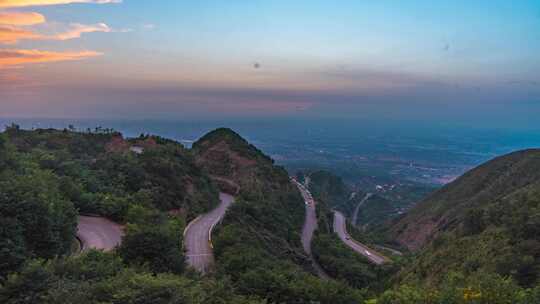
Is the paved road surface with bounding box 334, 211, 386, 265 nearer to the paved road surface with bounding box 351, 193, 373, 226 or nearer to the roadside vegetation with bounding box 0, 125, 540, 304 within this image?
the roadside vegetation with bounding box 0, 125, 540, 304

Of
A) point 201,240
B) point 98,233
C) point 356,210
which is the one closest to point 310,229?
point 201,240

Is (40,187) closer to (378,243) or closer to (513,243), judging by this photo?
(513,243)

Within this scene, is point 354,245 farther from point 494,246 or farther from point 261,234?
point 494,246

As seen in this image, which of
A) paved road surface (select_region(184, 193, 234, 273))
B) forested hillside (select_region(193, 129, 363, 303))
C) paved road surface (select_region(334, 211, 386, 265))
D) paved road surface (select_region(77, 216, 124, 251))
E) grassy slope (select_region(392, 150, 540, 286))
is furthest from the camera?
paved road surface (select_region(334, 211, 386, 265))

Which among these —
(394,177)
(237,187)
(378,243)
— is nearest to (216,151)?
(237,187)

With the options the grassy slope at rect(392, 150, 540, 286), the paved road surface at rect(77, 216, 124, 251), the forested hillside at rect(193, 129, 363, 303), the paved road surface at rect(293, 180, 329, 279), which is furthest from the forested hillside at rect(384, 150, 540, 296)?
the paved road surface at rect(77, 216, 124, 251)

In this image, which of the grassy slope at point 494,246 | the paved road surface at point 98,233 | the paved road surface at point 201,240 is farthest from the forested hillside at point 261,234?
the grassy slope at point 494,246
